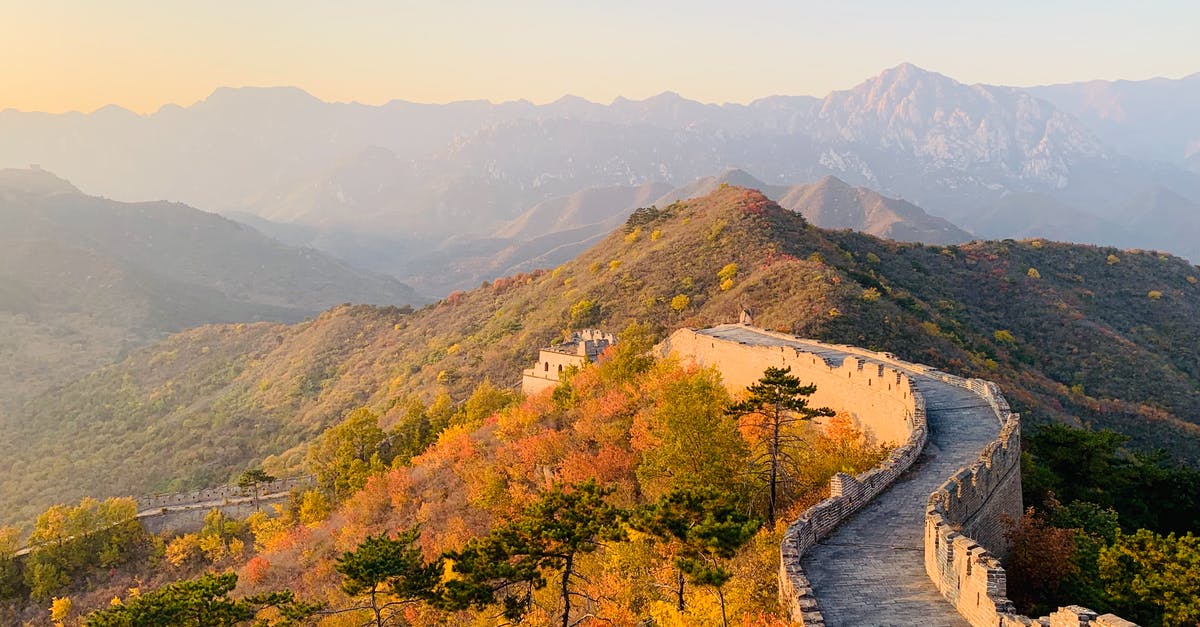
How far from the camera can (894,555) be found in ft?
46.8

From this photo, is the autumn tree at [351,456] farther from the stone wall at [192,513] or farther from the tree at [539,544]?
the tree at [539,544]

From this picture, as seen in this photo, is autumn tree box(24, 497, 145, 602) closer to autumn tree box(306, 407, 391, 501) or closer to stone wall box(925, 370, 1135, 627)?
autumn tree box(306, 407, 391, 501)

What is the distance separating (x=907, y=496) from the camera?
17.3 meters

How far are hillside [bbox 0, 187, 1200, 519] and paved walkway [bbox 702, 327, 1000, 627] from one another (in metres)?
27.8

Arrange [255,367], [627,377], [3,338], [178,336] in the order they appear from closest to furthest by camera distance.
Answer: [627,377] < [255,367] < [178,336] < [3,338]

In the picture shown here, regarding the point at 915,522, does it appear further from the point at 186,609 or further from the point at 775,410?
the point at 186,609

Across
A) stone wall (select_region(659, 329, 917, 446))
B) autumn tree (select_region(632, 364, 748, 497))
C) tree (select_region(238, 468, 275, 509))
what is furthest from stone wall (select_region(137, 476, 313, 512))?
autumn tree (select_region(632, 364, 748, 497))

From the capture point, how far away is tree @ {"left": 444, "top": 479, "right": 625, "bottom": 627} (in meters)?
17.1

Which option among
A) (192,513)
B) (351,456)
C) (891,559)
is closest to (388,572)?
(891,559)

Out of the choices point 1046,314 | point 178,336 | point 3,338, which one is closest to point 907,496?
point 1046,314

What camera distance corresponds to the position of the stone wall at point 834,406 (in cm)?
1318

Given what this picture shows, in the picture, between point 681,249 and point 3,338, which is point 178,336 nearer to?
point 3,338

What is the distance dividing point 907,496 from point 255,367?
119 metres

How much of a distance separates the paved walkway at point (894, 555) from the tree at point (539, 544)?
194 inches
